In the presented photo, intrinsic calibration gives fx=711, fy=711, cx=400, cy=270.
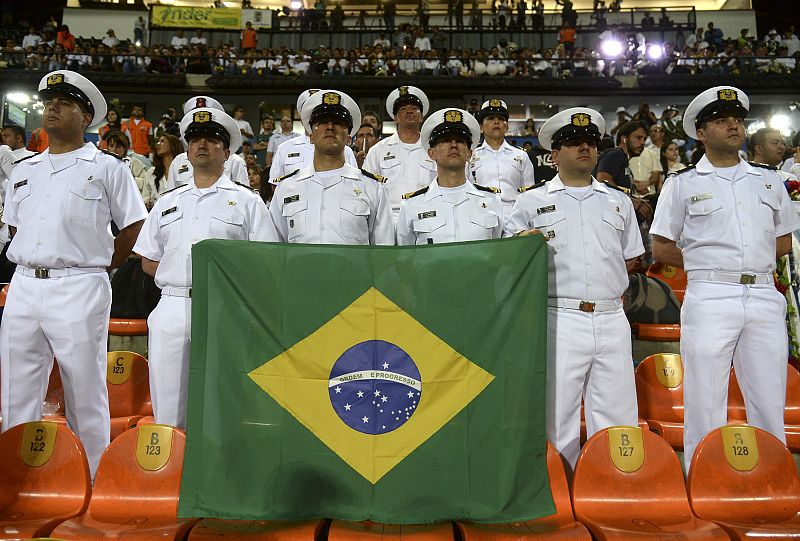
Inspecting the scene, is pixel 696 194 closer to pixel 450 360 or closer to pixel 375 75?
pixel 450 360

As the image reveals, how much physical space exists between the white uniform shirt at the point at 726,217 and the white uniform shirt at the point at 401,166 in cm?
249

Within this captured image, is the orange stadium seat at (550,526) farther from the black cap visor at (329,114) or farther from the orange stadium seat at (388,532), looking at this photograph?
the black cap visor at (329,114)

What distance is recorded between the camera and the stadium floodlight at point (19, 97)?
870 inches

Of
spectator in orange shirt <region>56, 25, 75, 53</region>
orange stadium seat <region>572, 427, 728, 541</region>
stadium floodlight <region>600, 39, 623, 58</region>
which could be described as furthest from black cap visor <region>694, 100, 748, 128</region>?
spectator in orange shirt <region>56, 25, 75, 53</region>

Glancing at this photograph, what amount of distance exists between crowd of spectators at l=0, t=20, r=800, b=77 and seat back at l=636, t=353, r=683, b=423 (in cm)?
1854

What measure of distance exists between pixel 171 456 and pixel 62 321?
116cm

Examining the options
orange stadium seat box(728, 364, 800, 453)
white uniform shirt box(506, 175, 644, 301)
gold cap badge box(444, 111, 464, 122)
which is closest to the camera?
white uniform shirt box(506, 175, 644, 301)

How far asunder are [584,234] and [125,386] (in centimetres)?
347

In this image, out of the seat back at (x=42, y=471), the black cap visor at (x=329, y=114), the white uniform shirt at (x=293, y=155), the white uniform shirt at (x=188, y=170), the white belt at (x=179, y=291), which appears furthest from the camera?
the white uniform shirt at (x=293, y=155)

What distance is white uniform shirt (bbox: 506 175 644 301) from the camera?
4.08 metres

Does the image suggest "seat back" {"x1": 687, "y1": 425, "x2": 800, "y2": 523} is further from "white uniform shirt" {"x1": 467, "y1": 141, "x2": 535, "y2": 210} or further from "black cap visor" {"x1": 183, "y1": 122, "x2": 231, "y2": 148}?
"white uniform shirt" {"x1": 467, "y1": 141, "x2": 535, "y2": 210}

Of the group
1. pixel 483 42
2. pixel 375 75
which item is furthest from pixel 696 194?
pixel 483 42

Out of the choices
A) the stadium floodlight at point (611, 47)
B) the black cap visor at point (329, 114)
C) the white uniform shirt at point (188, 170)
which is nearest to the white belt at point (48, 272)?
the black cap visor at point (329, 114)

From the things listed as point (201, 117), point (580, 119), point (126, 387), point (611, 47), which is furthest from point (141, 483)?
point (611, 47)
